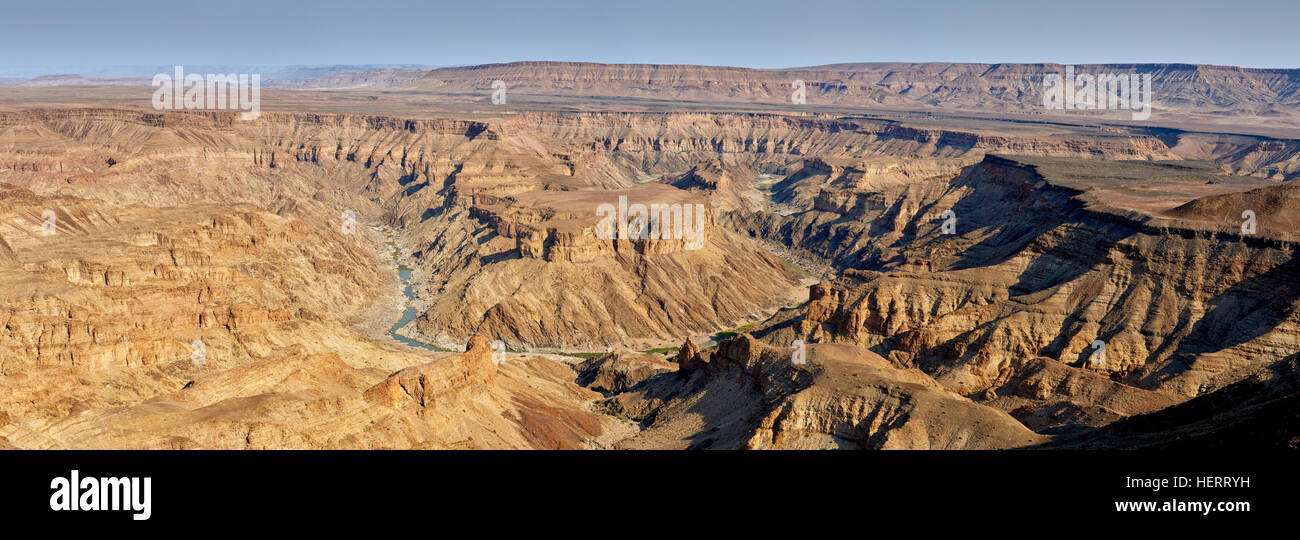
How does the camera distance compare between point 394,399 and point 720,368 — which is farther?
point 720,368

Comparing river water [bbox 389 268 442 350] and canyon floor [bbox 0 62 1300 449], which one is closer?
canyon floor [bbox 0 62 1300 449]

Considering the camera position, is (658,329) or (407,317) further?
(407,317)

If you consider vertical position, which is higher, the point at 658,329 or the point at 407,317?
the point at 407,317

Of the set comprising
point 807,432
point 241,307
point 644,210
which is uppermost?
point 644,210

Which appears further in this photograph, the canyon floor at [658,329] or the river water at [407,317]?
the river water at [407,317]
